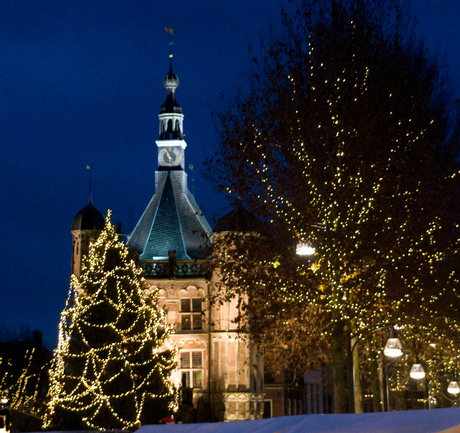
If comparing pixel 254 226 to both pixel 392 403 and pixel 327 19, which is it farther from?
pixel 392 403

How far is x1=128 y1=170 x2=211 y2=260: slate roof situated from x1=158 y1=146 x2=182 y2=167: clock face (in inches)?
26.5

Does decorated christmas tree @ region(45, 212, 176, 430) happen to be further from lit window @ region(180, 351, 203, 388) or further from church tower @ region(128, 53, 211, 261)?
church tower @ region(128, 53, 211, 261)

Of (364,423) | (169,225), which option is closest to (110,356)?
(169,225)

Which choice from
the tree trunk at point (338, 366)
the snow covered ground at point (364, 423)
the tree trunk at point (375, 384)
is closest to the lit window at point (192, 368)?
the tree trunk at point (375, 384)

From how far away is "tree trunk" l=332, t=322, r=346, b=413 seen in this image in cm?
2023

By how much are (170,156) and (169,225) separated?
498 centimetres

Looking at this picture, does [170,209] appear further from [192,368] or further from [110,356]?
[110,356]

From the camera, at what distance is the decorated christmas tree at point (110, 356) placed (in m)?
33.5

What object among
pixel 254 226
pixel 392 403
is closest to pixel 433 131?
pixel 254 226

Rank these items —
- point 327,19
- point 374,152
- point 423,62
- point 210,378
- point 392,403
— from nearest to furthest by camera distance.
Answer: point 374,152 < point 327,19 < point 423,62 < point 210,378 < point 392,403

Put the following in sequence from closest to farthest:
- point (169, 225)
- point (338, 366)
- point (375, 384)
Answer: point (338, 366)
point (375, 384)
point (169, 225)

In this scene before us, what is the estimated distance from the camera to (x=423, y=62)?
26.5m

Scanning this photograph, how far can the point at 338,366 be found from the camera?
20.7 metres

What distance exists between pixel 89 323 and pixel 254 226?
14.2m
